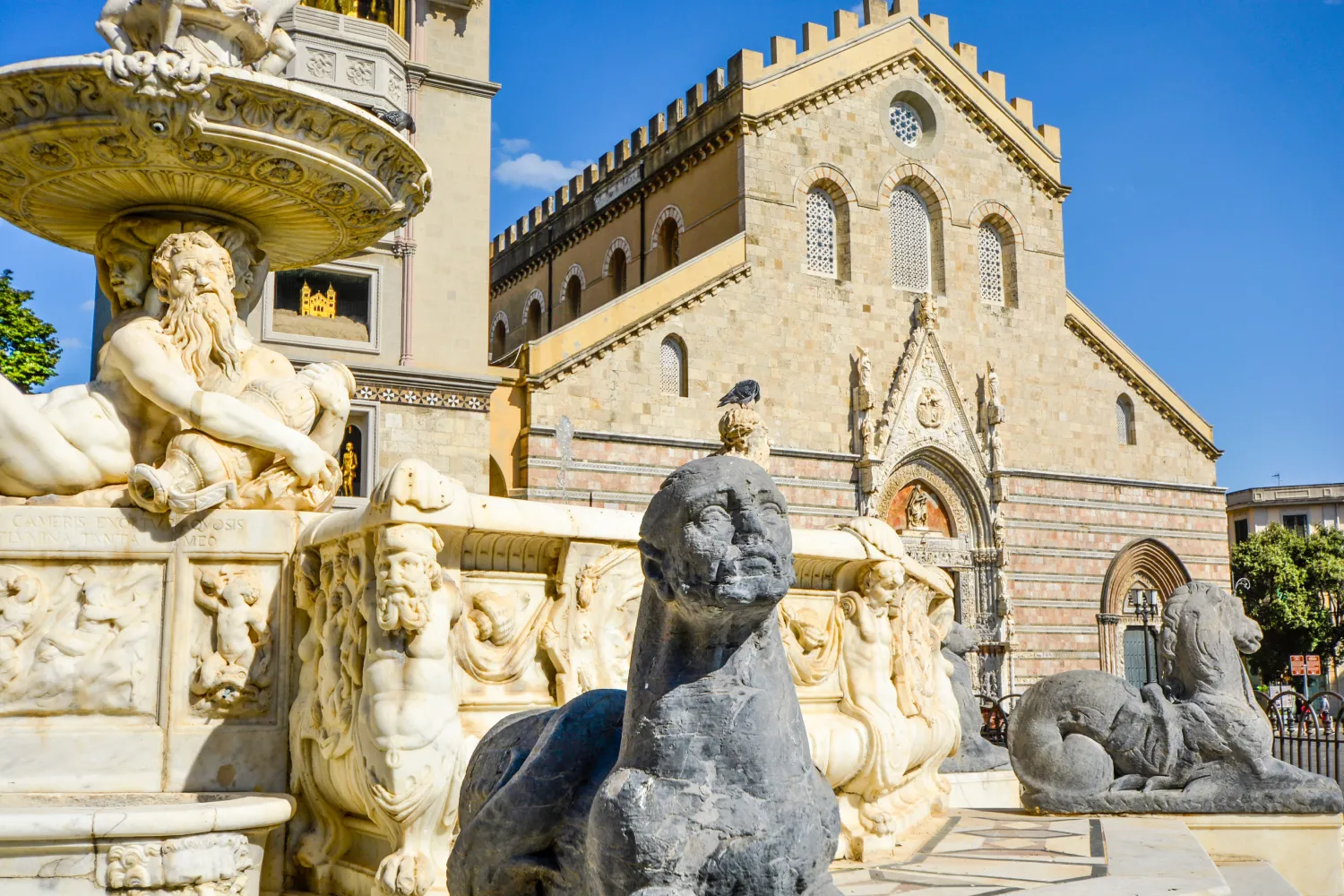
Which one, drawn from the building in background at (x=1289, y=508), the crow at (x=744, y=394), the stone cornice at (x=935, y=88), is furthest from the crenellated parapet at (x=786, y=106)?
the building in background at (x=1289, y=508)

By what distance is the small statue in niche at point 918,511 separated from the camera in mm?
27516

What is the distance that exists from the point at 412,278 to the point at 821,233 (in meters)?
10.1

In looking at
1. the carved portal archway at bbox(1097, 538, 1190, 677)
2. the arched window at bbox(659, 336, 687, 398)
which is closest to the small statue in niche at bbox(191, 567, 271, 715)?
the arched window at bbox(659, 336, 687, 398)

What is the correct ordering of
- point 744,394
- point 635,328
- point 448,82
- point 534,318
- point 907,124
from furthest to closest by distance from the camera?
1. point 534,318
2. point 907,124
3. point 635,328
4. point 448,82
5. point 744,394

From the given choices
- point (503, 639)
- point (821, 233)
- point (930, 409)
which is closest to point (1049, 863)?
point (503, 639)

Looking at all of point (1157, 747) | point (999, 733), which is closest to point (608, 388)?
point (999, 733)

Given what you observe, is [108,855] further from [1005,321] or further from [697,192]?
[1005,321]

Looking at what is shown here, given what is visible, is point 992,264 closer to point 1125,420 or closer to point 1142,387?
point 1142,387

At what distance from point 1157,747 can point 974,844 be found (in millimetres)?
2016

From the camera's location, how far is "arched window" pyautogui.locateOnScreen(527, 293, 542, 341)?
1385 inches

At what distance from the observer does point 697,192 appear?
2772 cm

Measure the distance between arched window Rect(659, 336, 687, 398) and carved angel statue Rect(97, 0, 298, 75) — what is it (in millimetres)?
18431

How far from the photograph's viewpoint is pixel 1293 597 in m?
42.8

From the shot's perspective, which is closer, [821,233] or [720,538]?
[720,538]
